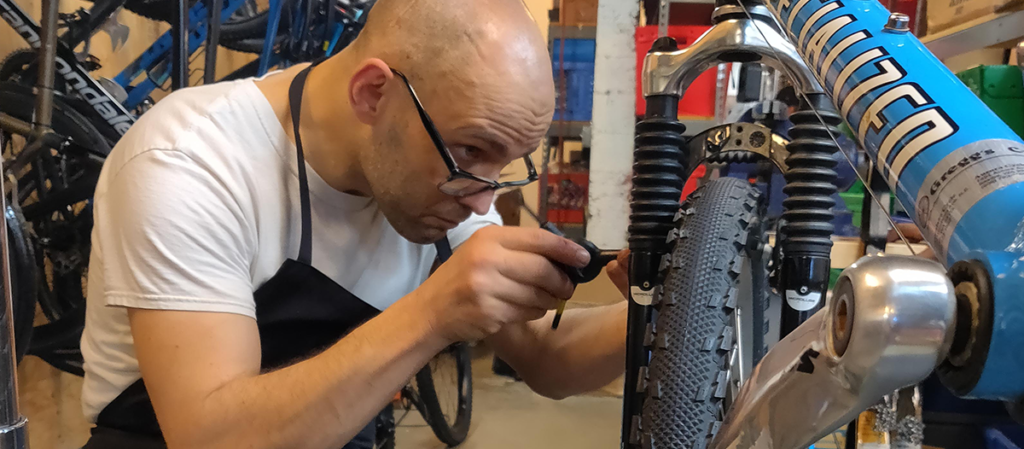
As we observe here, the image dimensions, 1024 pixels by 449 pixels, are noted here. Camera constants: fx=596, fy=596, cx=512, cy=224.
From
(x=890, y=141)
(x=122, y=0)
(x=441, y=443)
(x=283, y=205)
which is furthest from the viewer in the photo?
(x=441, y=443)

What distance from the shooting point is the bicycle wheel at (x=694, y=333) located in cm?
39

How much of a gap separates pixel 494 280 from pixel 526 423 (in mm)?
1255

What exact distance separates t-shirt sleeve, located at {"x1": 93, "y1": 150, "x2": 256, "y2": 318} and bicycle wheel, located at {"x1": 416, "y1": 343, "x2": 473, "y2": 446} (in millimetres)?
929

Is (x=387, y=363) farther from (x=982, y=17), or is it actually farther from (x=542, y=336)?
(x=982, y=17)

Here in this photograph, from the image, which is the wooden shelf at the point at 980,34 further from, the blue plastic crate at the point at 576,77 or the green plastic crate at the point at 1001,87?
the blue plastic crate at the point at 576,77

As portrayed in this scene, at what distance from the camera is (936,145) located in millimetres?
315

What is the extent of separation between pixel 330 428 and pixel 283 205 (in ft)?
0.86

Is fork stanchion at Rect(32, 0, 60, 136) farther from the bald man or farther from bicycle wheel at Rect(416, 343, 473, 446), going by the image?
bicycle wheel at Rect(416, 343, 473, 446)

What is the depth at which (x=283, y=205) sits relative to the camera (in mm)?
661

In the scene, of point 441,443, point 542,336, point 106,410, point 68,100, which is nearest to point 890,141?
point 542,336

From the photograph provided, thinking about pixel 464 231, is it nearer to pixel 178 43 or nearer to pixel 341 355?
pixel 341 355

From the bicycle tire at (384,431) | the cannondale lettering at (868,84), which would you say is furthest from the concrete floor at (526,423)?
the cannondale lettering at (868,84)

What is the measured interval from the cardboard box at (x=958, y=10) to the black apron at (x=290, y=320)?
3.76 feet

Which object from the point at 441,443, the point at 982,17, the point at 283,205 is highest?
the point at 982,17
